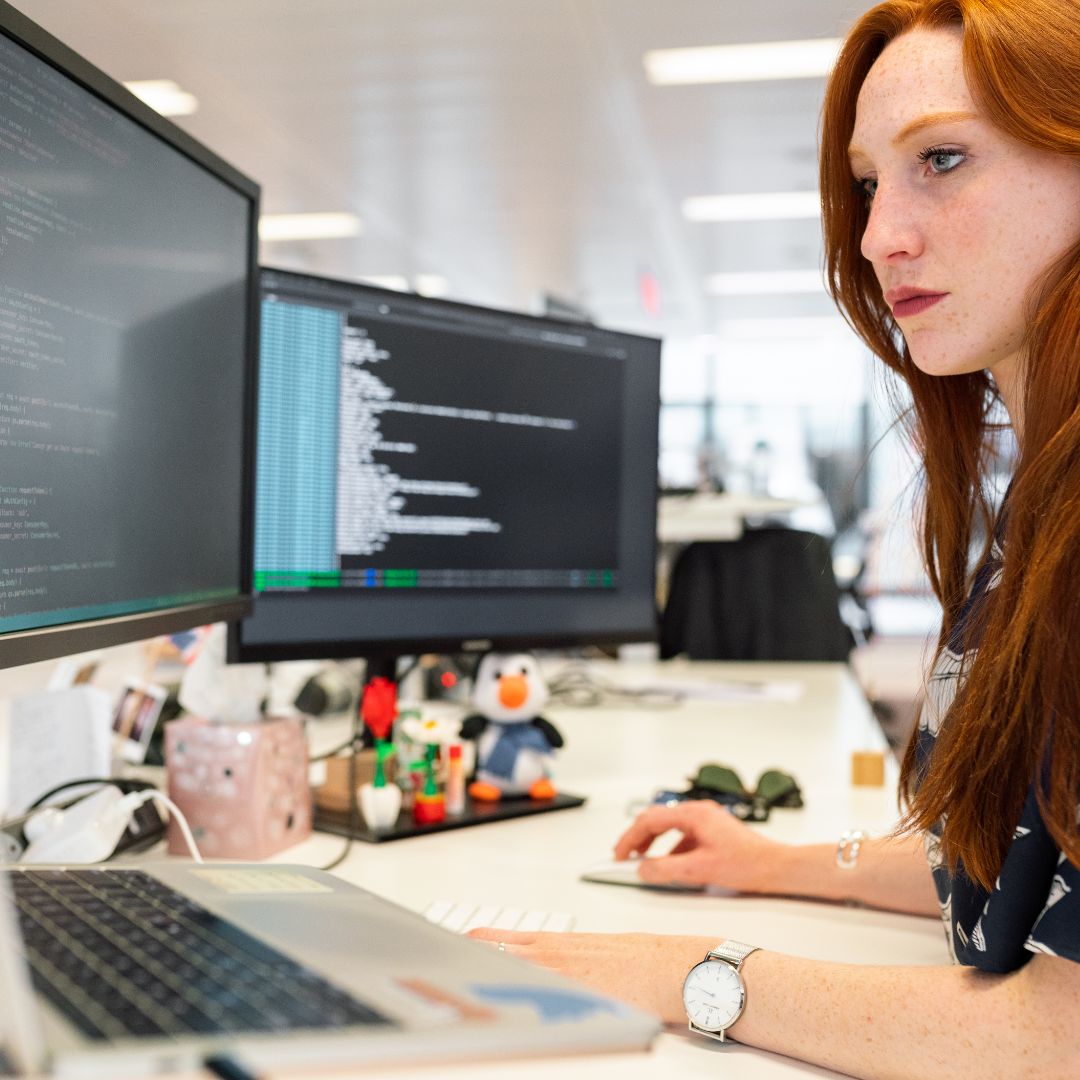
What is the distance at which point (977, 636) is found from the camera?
68 cm

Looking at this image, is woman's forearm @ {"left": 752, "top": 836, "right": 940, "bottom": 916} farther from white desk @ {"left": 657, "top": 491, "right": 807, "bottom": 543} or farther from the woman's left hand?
white desk @ {"left": 657, "top": 491, "right": 807, "bottom": 543}

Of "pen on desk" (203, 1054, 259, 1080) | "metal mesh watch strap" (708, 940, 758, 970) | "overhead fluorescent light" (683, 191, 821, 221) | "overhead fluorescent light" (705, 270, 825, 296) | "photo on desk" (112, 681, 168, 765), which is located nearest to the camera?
"pen on desk" (203, 1054, 259, 1080)

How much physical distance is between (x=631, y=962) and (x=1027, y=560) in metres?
0.33

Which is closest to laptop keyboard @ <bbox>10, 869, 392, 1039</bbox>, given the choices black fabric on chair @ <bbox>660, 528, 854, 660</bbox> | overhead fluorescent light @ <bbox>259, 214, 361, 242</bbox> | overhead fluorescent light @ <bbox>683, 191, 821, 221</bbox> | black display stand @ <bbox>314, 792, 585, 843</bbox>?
black display stand @ <bbox>314, 792, 585, 843</bbox>

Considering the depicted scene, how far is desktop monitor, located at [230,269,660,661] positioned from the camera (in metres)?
1.11

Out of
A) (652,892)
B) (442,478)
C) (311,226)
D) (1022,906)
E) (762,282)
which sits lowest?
(652,892)

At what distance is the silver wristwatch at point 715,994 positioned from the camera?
0.64 m

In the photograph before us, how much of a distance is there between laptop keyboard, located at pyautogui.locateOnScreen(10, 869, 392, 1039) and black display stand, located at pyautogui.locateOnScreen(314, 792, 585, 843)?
1.60ft

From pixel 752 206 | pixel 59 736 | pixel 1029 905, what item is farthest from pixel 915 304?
pixel 752 206

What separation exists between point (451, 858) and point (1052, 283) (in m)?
0.67

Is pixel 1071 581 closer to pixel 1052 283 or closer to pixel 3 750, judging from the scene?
pixel 1052 283

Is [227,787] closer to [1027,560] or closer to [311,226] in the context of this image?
[1027,560]

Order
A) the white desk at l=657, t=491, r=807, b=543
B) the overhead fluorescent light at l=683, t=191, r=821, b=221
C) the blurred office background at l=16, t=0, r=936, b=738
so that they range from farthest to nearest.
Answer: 1. the overhead fluorescent light at l=683, t=191, r=821, b=221
2. the blurred office background at l=16, t=0, r=936, b=738
3. the white desk at l=657, t=491, r=807, b=543

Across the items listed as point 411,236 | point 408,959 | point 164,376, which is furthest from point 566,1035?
point 411,236
